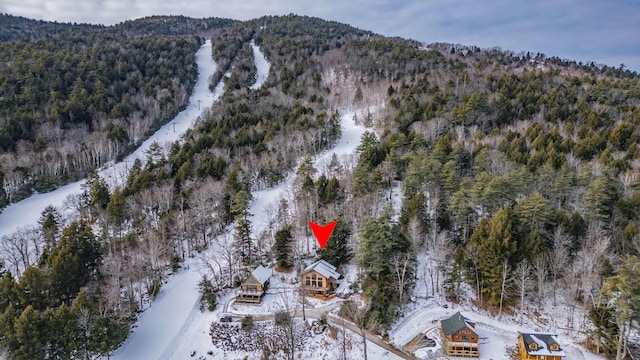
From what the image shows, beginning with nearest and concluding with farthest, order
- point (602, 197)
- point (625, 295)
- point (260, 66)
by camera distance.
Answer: point (625, 295) < point (602, 197) < point (260, 66)

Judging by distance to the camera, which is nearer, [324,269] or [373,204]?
[324,269]

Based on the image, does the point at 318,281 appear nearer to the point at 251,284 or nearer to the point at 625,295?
the point at 251,284

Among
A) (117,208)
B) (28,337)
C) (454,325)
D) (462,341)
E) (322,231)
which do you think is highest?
(117,208)

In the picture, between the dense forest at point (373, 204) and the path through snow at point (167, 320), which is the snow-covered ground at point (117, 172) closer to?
the dense forest at point (373, 204)

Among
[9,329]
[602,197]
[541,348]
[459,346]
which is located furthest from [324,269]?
[602,197]

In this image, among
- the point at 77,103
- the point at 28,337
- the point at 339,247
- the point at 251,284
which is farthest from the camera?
the point at 77,103

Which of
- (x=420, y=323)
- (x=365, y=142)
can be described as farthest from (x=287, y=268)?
(x=365, y=142)
